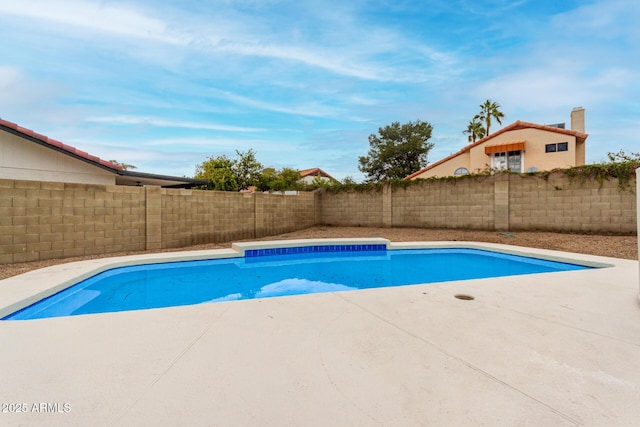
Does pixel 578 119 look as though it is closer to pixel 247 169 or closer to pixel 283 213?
pixel 283 213

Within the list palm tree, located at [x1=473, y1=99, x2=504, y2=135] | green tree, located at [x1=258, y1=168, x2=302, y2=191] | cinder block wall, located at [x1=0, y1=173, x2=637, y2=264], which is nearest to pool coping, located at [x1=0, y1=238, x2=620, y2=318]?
cinder block wall, located at [x1=0, y1=173, x2=637, y2=264]

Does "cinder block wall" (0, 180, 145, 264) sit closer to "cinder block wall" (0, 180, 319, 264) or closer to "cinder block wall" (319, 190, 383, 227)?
"cinder block wall" (0, 180, 319, 264)

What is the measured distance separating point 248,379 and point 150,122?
14.7 m

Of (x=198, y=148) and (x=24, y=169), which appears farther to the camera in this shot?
(x=198, y=148)

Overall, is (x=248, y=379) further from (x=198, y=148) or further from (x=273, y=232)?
(x=198, y=148)

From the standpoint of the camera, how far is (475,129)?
26.5m

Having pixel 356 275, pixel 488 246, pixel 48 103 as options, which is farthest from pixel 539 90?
pixel 48 103

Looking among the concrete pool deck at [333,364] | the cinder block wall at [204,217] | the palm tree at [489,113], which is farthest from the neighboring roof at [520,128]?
the concrete pool deck at [333,364]

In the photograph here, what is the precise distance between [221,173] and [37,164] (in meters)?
8.16

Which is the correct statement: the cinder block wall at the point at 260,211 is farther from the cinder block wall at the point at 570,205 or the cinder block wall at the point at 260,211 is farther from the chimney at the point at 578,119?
the chimney at the point at 578,119

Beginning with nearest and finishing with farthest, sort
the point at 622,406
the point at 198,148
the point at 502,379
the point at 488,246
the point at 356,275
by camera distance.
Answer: the point at 622,406
the point at 502,379
the point at 356,275
the point at 488,246
the point at 198,148

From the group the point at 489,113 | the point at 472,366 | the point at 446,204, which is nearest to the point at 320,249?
the point at 446,204

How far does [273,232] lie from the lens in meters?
11.1

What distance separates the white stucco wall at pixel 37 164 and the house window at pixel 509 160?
2099 centimetres
